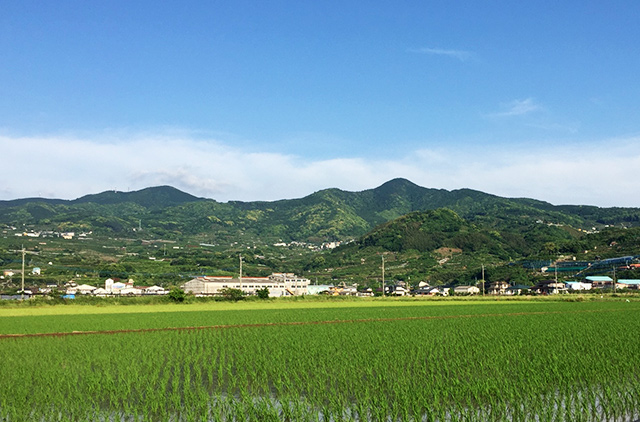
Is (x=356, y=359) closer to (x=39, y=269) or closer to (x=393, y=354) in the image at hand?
(x=393, y=354)

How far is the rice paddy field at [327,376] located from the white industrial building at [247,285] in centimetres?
8244

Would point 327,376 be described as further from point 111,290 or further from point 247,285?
point 247,285

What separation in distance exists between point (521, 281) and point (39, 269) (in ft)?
329

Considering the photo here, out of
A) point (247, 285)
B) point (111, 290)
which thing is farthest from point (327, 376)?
point (247, 285)

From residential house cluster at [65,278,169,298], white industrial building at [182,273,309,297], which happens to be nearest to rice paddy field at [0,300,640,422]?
residential house cluster at [65,278,169,298]

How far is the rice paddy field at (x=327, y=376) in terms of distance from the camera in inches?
385

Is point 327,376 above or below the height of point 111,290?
above

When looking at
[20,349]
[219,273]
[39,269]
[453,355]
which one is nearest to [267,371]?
[453,355]

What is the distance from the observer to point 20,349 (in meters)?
18.8

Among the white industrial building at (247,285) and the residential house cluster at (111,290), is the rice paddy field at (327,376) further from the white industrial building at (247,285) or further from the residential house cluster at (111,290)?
the white industrial building at (247,285)

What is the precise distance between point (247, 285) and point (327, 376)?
105119 millimetres

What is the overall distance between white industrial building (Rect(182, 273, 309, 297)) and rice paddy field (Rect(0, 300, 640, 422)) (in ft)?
270

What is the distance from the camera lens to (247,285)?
11662cm

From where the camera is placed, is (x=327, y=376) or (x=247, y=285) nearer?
(x=327, y=376)
